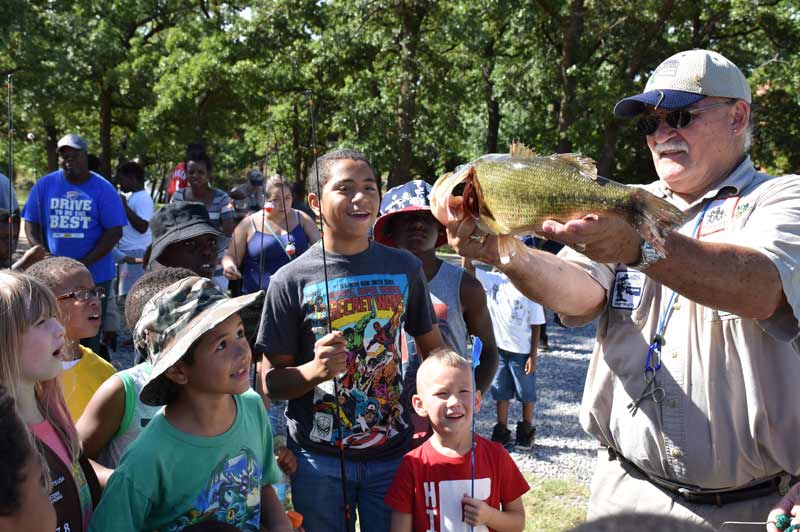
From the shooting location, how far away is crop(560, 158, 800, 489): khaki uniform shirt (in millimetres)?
2230

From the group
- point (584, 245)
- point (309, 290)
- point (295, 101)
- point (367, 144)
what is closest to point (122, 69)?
point (295, 101)

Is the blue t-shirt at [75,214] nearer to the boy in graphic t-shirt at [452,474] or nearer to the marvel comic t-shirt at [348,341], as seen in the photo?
the marvel comic t-shirt at [348,341]

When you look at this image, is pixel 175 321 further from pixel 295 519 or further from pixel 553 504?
pixel 553 504

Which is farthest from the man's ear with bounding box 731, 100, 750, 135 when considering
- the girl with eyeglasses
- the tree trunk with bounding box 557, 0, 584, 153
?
the tree trunk with bounding box 557, 0, 584, 153

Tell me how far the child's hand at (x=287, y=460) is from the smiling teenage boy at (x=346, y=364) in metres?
0.04

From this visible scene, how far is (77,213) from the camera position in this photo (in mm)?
6965

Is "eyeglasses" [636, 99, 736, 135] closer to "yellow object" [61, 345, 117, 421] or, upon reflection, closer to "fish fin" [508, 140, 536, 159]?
"fish fin" [508, 140, 536, 159]

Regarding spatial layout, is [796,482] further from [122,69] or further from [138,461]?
[122,69]

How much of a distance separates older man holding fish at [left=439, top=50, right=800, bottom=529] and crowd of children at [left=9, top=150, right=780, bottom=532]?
2.83ft

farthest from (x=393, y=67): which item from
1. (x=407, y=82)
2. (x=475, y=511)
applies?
(x=475, y=511)

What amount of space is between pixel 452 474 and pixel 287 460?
0.72 m

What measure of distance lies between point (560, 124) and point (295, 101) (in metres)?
7.11

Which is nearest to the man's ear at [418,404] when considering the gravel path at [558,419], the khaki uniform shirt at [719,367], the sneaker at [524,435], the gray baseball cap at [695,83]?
the khaki uniform shirt at [719,367]

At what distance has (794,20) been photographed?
67.7 feet
